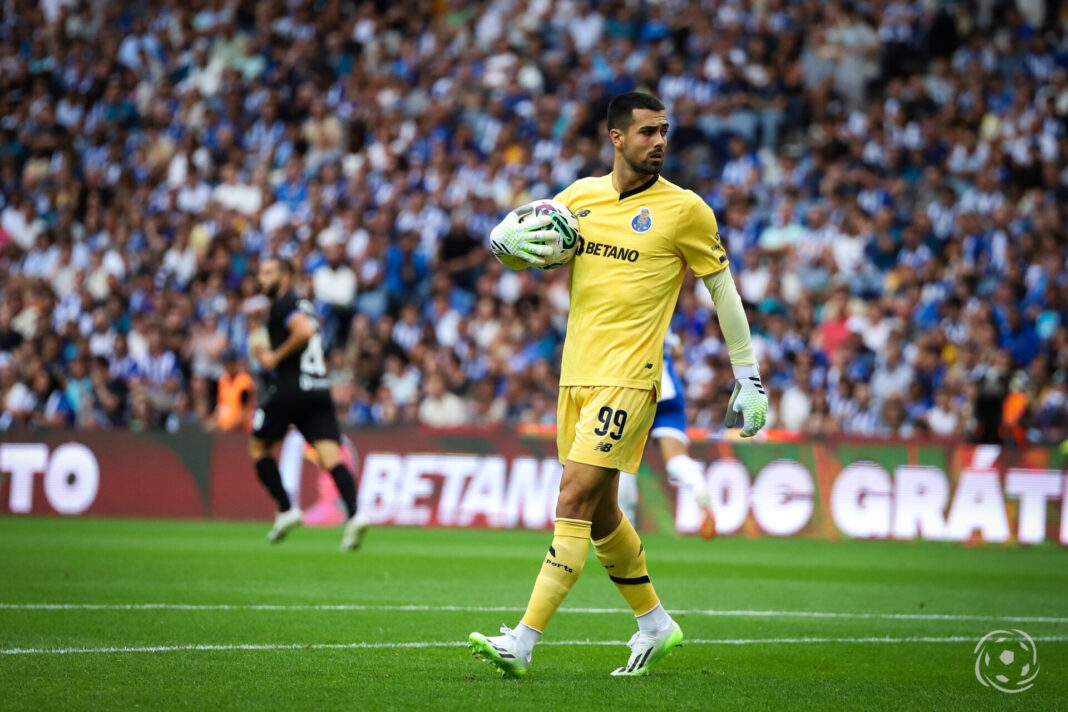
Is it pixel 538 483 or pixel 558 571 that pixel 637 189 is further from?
pixel 538 483

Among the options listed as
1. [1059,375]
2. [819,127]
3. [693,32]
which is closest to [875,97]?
[819,127]

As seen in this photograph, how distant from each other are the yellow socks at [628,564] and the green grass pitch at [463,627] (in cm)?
36

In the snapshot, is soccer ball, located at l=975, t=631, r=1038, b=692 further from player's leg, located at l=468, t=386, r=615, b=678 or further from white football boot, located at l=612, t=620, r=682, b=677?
player's leg, located at l=468, t=386, r=615, b=678

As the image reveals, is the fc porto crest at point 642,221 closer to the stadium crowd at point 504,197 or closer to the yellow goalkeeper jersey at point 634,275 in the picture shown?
the yellow goalkeeper jersey at point 634,275

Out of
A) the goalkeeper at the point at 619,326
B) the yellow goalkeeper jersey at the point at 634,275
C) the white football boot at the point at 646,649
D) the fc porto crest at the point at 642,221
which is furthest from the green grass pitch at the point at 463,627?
the fc porto crest at the point at 642,221

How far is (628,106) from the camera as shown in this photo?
6.79m

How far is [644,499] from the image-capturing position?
18047 mm

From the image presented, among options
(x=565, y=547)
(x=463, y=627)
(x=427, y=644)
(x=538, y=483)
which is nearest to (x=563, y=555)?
(x=565, y=547)

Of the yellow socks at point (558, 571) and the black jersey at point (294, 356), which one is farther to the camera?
the black jersey at point (294, 356)

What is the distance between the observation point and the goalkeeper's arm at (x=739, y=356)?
6789mm

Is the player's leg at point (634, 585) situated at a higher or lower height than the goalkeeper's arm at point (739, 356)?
lower

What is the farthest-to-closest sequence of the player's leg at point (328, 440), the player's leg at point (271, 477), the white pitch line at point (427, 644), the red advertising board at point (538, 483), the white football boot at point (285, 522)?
the red advertising board at point (538, 483) < the white football boot at point (285, 522) < the player's leg at point (271, 477) < the player's leg at point (328, 440) < the white pitch line at point (427, 644)

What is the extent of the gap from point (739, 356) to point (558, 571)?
1325mm

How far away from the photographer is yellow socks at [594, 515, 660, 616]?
701cm
